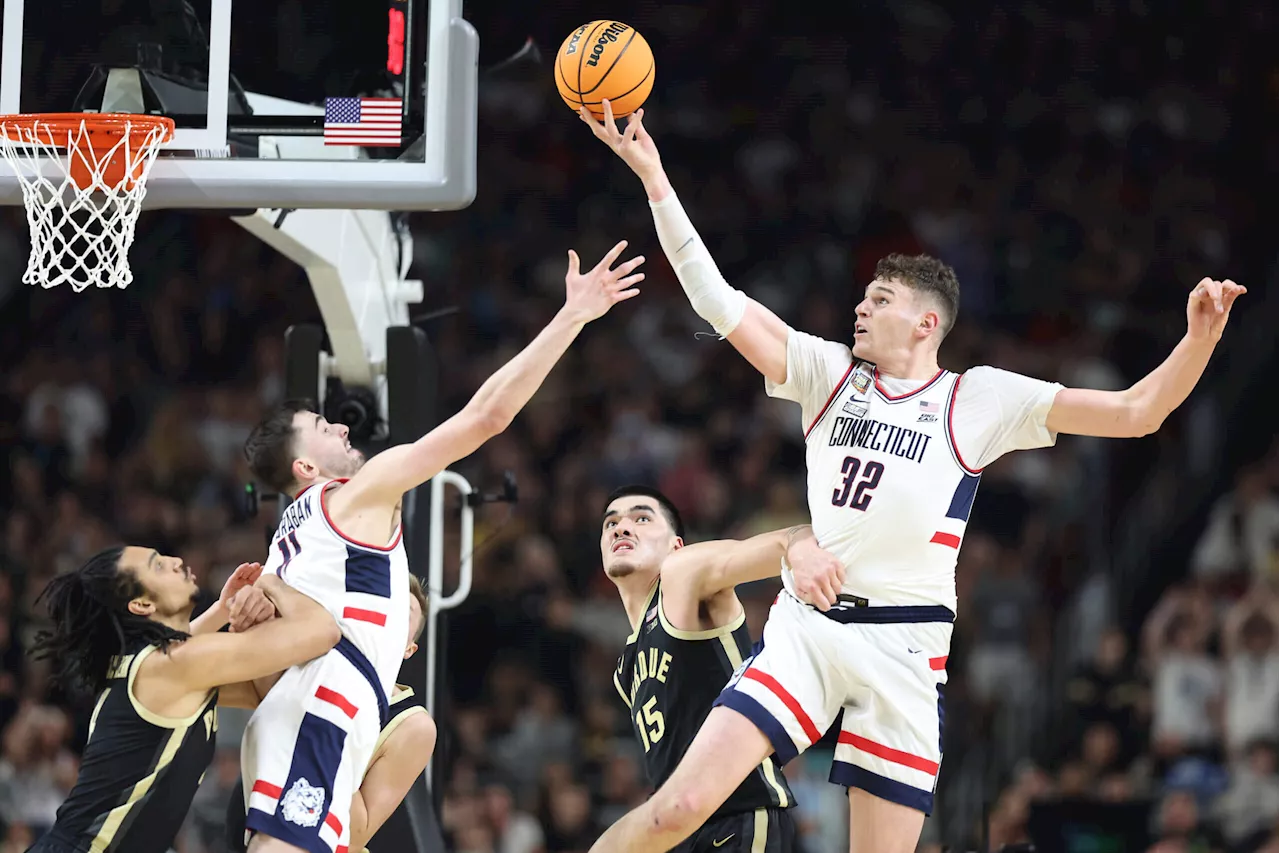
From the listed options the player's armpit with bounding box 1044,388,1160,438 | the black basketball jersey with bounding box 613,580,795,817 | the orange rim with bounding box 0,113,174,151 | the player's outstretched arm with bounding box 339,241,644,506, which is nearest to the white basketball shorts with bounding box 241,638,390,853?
the player's outstretched arm with bounding box 339,241,644,506

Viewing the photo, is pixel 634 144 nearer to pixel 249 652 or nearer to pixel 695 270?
pixel 695 270

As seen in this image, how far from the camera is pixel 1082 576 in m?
11.2

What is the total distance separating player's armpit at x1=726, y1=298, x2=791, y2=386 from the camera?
5453mm

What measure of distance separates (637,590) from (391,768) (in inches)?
43.5

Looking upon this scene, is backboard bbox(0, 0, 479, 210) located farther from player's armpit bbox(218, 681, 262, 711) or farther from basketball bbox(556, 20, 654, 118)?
player's armpit bbox(218, 681, 262, 711)

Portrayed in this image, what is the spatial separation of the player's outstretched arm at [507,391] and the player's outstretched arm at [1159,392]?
147cm

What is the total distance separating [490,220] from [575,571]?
11.3 ft

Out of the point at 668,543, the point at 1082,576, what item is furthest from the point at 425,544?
the point at 1082,576

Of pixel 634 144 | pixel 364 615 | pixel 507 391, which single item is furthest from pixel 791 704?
pixel 634 144

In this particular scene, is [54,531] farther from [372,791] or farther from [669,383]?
[372,791]

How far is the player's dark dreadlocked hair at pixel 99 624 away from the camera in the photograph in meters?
5.45

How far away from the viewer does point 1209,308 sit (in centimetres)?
506

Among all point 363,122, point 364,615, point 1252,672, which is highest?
point 363,122

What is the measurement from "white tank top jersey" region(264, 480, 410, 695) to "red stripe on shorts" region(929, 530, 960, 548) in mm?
1790
